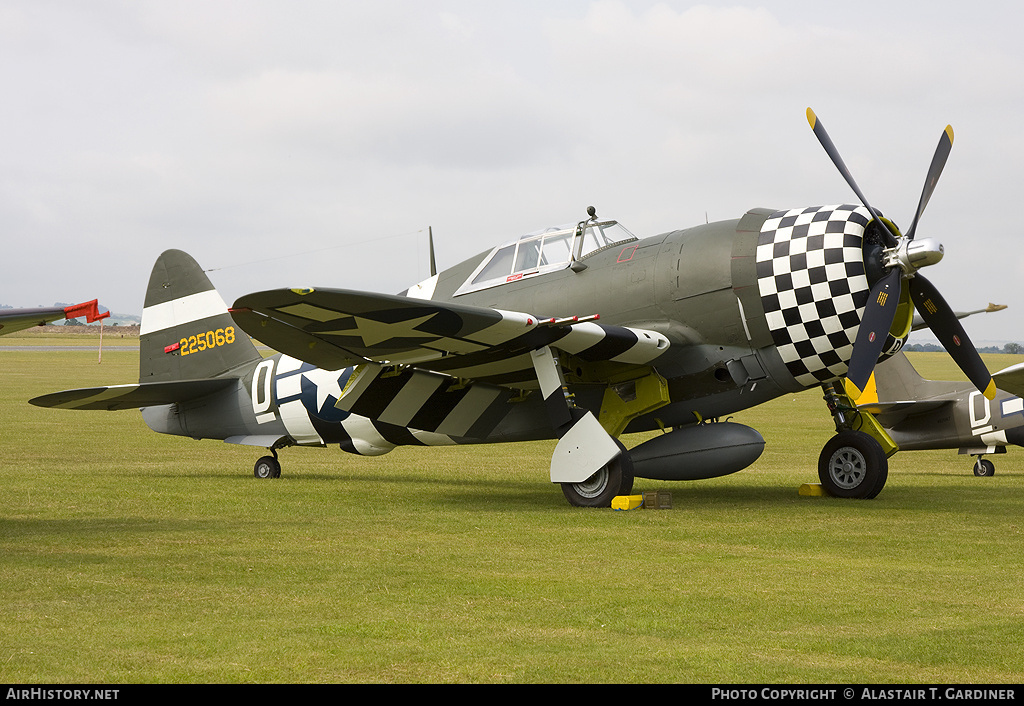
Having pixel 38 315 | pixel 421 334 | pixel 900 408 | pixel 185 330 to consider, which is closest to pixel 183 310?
pixel 185 330

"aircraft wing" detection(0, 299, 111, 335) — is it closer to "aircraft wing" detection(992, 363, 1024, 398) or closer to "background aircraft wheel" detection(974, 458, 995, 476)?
"aircraft wing" detection(992, 363, 1024, 398)

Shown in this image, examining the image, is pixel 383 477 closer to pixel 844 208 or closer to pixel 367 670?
pixel 844 208

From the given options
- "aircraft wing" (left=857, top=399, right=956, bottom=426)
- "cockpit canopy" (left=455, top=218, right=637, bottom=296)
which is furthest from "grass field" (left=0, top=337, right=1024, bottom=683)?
"aircraft wing" (left=857, top=399, right=956, bottom=426)

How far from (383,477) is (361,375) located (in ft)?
10.6

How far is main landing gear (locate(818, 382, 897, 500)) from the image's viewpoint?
471 inches

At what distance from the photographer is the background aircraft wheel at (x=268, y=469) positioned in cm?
1462

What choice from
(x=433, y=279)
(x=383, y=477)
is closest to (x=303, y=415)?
(x=383, y=477)

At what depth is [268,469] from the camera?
14641 mm

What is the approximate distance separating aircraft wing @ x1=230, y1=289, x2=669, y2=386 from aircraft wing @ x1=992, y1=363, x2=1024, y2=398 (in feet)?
15.7

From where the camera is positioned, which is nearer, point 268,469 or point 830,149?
point 830,149

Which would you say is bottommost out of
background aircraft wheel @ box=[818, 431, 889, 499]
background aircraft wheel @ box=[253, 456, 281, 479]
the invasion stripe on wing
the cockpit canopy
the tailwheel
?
background aircraft wheel @ box=[253, 456, 281, 479]

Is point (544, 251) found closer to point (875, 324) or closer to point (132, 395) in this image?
point (875, 324)

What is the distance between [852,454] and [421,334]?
211 inches

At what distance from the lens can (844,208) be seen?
426 inches
